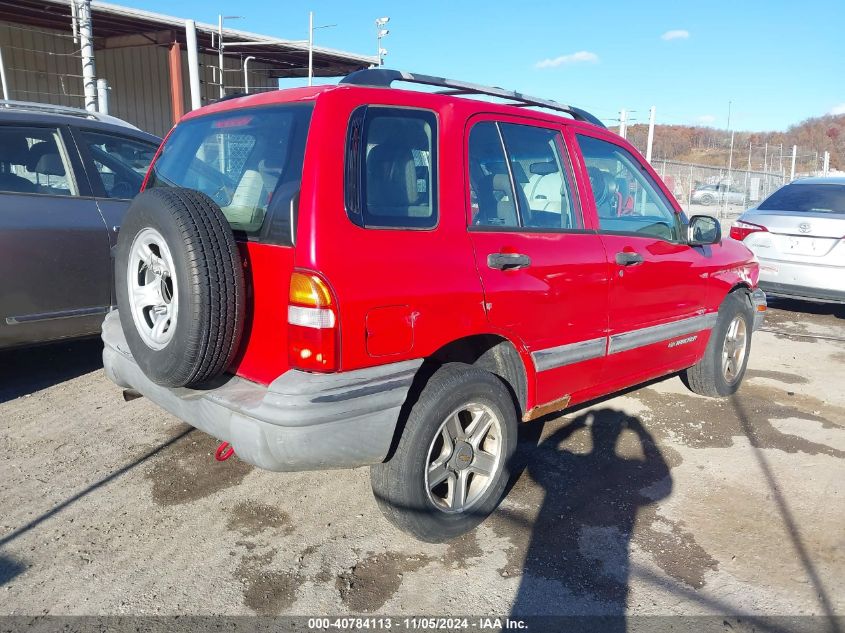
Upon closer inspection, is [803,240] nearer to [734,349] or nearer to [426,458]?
[734,349]

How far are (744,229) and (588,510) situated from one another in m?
5.35

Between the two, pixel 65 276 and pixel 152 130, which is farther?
pixel 152 130

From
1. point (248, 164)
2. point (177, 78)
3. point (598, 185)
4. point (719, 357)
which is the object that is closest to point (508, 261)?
point (598, 185)

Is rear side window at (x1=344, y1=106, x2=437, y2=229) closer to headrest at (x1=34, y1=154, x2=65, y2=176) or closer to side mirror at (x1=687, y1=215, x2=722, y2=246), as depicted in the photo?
side mirror at (x1=687, y1=215, x2=722, y2=246)

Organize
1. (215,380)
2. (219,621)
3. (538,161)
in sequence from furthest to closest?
(538,161), (215,380), (219,621)

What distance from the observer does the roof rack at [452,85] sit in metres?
2.76

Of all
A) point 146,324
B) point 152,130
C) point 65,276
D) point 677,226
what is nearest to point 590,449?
point 677,226

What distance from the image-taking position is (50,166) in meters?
4.50

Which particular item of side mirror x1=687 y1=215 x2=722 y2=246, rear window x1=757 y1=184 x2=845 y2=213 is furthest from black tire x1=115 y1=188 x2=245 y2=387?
rear window x1=757 y1=184 x2=845 y2=213

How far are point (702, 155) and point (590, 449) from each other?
4696 centimetres

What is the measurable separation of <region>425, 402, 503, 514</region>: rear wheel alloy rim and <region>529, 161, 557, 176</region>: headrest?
1.21 m

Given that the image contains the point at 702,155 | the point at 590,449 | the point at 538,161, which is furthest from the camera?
the point at 702,155

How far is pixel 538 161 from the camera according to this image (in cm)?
332

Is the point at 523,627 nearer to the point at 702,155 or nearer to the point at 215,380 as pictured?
the point at 215,380
